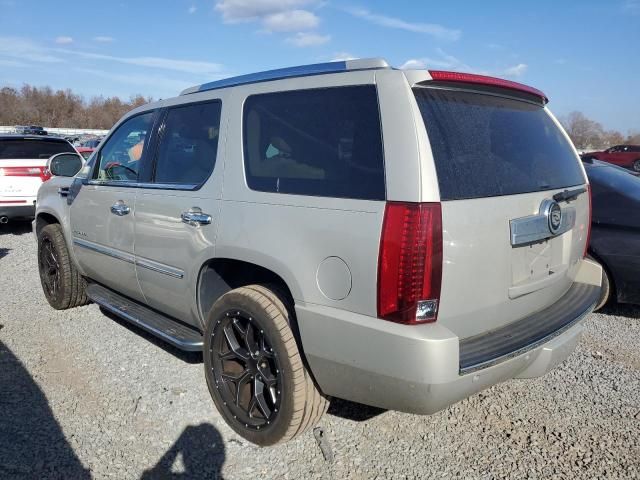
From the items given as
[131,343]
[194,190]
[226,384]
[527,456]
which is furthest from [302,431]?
[131,343]

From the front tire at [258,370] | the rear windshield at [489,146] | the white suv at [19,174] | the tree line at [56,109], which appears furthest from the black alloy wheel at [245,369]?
the tree line at [56,109]

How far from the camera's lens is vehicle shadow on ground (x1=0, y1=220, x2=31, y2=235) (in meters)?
9.51

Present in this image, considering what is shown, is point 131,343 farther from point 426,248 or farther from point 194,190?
point 426,248

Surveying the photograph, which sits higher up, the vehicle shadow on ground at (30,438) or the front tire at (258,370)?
the front tire at (258,370)

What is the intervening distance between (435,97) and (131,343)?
3.15m

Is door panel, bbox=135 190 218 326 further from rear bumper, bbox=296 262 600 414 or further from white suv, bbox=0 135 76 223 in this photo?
white suv, bbox=0 135 76 223

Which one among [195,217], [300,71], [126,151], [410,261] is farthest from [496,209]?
[126,151]

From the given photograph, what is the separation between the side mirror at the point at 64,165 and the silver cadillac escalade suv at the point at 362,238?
5.38 feet

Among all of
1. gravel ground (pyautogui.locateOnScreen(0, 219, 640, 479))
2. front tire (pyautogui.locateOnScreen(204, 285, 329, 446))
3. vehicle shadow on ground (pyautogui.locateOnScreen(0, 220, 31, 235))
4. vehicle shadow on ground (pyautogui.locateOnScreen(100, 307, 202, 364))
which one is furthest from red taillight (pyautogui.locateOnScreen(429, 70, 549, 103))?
vehicle shadow on ground (pyautogui.locateOnScreen(0, 220, 31, 235))

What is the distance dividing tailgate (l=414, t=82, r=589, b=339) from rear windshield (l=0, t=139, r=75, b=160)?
8252 millimetres

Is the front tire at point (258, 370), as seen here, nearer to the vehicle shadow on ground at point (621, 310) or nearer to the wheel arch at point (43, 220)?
the wheel arch at point (43, 220)

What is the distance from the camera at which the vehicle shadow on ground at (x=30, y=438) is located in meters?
2.65

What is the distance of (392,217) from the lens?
221 cm

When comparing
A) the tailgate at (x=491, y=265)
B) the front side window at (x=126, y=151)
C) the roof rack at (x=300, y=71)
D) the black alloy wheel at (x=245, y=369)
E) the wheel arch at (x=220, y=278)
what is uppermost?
the roof rack at (x=300, y=71)
